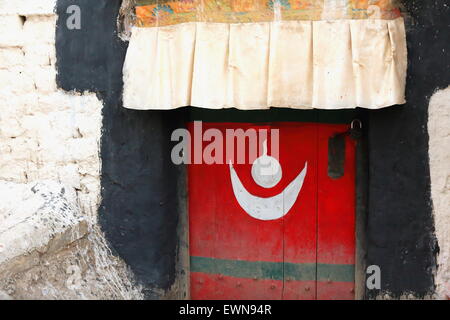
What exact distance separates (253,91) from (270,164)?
77 centimetres

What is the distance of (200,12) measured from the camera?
3.87 meters

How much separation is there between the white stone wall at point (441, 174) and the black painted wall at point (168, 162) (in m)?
0.05

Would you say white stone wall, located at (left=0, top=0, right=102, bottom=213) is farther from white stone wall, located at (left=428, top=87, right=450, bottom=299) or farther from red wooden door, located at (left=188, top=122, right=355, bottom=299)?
white stone wall, located at (left=428, top=87, right=450, bottom=299)

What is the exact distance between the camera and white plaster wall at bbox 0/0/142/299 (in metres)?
4.30

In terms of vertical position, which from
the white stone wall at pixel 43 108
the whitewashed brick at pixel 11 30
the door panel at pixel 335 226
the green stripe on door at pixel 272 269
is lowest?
the green stripe on door at pixel 272 269

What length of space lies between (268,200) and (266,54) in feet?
3.82

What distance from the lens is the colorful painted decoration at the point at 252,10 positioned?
143 inches

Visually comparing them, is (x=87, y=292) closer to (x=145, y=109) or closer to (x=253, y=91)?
(x=145, y=109)

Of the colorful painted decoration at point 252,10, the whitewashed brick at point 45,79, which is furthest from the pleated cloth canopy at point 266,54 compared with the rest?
the whitewashed brick at point 45,79

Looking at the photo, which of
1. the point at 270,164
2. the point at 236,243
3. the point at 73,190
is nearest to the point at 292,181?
the point at 270,164

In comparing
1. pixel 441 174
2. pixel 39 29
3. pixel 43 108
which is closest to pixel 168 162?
pixel 43 108

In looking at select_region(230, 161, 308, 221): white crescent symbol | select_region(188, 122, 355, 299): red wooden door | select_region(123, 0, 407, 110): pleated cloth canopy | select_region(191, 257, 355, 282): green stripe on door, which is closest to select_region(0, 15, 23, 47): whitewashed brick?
select_region(123, 0, 407, 110): pleated cloth canopy

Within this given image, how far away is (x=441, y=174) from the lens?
3.78 metres

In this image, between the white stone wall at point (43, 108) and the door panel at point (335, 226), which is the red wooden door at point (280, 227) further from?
the white stone wall at point (43, 108)
